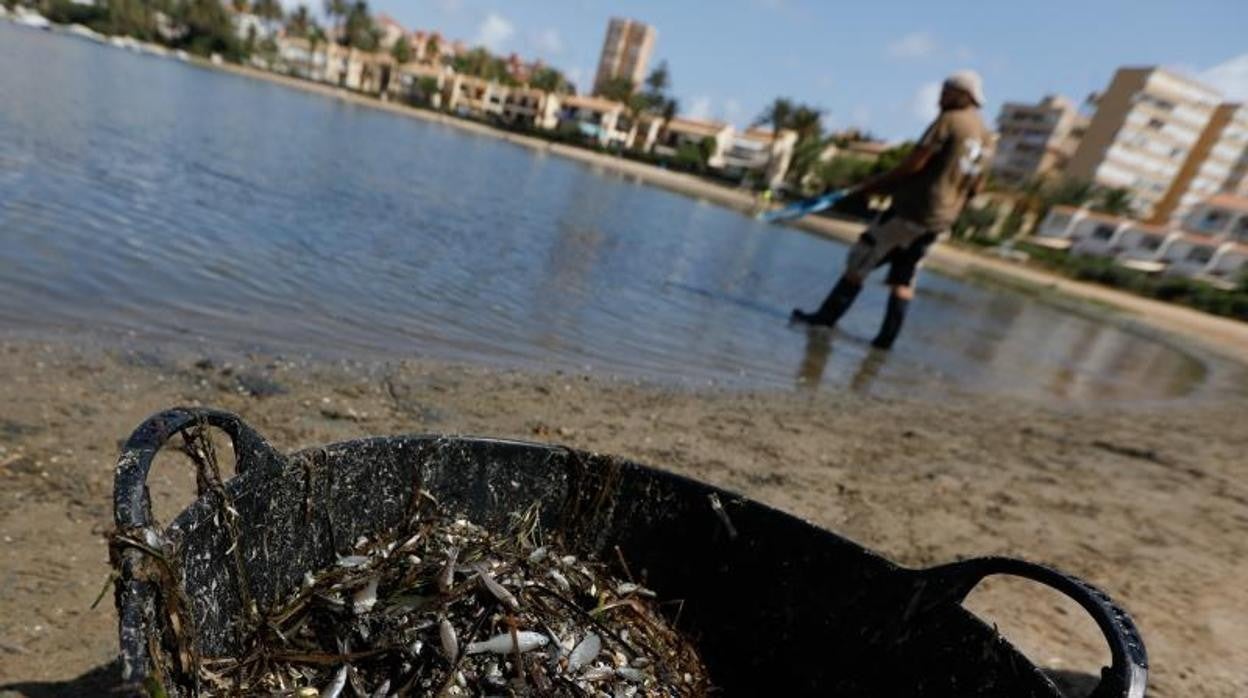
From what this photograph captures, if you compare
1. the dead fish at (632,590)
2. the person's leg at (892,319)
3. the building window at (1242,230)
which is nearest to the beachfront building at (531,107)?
the building window at (1242,230)

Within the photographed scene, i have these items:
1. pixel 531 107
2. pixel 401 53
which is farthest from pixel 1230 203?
pixel 401 53

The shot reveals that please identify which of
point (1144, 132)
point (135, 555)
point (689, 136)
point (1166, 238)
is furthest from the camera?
point (689, 136)

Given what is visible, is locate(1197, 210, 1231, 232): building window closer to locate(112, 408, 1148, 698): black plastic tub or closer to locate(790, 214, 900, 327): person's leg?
locate(790, 214, 900, 327): person's leg

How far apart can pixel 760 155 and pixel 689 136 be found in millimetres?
13025

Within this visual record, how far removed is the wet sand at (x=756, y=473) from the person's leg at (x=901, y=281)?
8.09ft

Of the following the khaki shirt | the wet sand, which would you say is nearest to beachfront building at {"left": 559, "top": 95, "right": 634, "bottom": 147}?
the khaki shirt

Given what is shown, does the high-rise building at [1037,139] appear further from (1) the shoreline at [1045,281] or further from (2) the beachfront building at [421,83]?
(2) the beachfront building at [421,83]

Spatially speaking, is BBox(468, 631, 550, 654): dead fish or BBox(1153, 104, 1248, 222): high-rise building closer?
BBox(468, 631, 550, 654): dead fish

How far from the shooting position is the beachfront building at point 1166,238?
200 feet

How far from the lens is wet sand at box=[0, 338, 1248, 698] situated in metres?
2.48

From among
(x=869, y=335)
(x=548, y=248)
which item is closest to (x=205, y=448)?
(x=869, y=335)

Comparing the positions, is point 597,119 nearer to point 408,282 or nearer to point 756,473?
point 408,282

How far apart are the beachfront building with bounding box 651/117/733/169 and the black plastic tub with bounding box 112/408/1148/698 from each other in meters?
97.8

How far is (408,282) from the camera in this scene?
26.6ft
